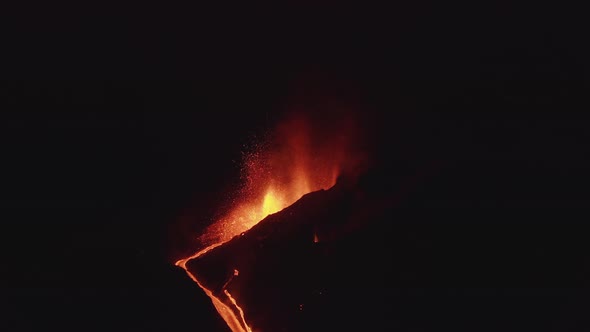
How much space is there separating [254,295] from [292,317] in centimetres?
28

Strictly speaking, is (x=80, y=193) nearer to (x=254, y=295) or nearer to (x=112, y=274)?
(x=112, y=274)

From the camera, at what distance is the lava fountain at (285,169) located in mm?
4008

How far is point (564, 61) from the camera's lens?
4.30 meters

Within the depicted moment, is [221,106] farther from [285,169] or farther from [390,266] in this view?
[390,266]

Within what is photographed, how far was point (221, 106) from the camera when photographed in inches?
159

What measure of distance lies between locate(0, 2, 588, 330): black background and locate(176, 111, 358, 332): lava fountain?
0.13m

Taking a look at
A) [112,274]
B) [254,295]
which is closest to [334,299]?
[254,295]

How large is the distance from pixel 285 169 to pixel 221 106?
69 centimetres

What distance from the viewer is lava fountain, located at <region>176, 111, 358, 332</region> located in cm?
401

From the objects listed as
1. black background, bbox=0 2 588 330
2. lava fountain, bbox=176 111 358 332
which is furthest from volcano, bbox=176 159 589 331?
lava fountain, bbox=176 111 358 332

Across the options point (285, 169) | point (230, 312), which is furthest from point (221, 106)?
point (230, 312)

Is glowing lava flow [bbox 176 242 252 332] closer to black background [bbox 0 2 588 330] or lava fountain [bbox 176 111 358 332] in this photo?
black background [bbox 0 2 588 330]

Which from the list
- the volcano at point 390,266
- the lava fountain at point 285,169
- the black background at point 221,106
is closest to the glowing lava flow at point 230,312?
the volcano at point 390,266

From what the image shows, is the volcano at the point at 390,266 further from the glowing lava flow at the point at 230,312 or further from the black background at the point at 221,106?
the black background at the point at 221,106
